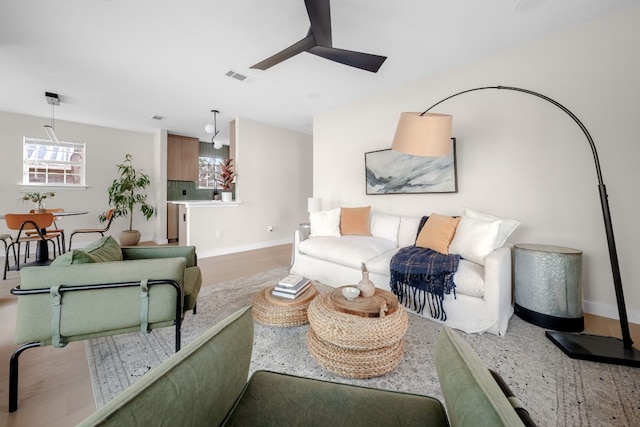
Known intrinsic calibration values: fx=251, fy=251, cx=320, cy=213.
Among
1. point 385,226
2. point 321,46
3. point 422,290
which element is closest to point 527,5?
point 321,46

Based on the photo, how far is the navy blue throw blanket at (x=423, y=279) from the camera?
6.73ft

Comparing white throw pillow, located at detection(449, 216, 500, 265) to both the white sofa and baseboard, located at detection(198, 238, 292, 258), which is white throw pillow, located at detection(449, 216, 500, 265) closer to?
the white sofa

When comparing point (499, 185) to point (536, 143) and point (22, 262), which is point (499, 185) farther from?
point (22, 262)

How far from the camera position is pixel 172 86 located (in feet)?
11.4

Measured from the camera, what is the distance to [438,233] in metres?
2.50

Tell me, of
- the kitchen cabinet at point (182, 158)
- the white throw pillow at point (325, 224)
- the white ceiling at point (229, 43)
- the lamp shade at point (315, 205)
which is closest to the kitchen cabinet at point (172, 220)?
the kitchen cabinet at point (182, 158)

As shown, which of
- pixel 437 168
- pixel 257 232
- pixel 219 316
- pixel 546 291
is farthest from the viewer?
pixel 257 232

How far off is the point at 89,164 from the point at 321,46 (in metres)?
5.87

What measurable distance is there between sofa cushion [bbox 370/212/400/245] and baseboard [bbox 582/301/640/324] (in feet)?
5.88

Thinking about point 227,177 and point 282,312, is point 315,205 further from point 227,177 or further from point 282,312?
point 282,312

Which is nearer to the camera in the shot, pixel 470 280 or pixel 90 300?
pixel 90 300

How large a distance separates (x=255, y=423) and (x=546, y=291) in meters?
2.37

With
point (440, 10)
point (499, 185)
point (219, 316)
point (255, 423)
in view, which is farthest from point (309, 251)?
point (440, 10)

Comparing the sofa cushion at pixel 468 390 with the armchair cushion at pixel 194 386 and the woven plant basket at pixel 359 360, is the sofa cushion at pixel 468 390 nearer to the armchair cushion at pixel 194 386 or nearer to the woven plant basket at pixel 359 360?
the armchair cushion at pixel 194 386
